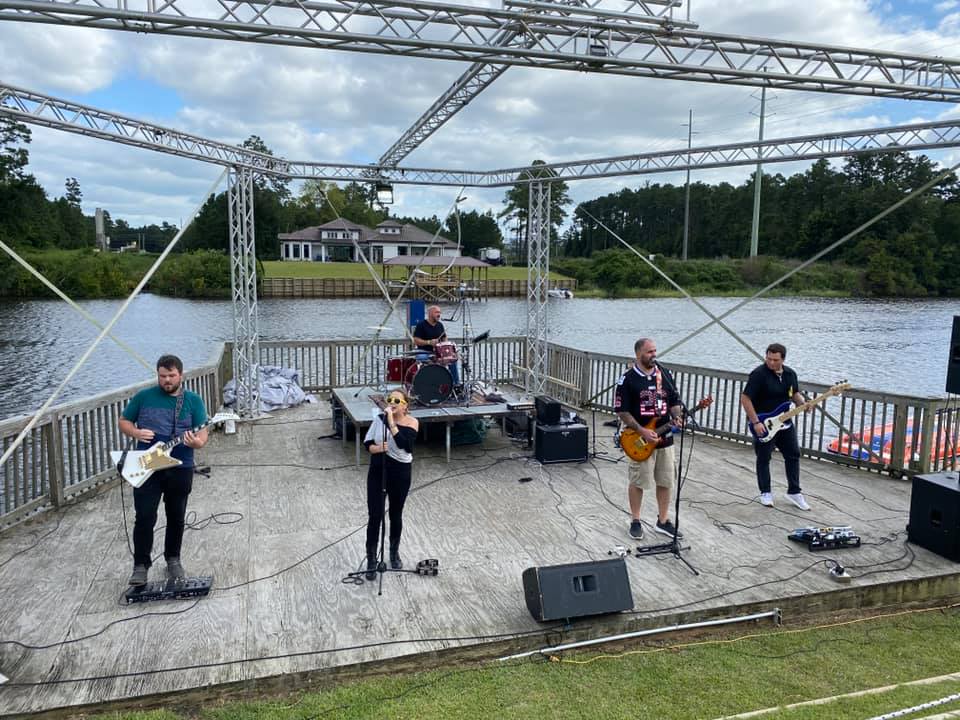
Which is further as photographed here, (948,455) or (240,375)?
(240,375)

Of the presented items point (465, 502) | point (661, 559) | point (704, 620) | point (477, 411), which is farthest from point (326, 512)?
point (704, 620)

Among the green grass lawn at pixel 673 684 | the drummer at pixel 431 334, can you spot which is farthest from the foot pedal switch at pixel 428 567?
the drummer at pixel 431 334

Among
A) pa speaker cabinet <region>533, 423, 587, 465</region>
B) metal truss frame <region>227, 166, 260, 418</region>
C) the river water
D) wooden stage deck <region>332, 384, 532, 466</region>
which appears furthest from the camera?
the river water

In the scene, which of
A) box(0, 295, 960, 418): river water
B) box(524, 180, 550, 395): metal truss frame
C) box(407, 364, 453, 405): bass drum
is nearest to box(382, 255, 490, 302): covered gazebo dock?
box(524, 180, 550, 395): metal truss frame

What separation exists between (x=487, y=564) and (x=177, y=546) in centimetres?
221

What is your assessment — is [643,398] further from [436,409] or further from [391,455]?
[436,409]

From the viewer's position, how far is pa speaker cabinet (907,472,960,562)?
521 centimetres

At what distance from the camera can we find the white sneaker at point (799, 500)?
20.7 ft

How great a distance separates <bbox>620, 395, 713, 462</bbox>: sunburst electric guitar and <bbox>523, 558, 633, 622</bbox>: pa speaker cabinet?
126cm

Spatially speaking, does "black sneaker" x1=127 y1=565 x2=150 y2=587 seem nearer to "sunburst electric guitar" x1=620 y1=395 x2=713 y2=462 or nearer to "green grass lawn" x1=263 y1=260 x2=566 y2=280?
"sunburst electric guitar" x1=620 y1=395 x2=713 y2=462

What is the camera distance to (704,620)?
4367 millimetres

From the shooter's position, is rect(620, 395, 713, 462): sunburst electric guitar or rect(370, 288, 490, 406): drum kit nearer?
rect(620, 395, 713, 462): sunburst electric guitar

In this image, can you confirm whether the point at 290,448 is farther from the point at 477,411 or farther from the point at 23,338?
the point at 23,338

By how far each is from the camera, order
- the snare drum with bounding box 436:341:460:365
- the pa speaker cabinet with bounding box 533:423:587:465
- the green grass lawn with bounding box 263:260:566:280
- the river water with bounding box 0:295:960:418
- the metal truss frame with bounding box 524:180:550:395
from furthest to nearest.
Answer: the green grass lawn with bounding box 263:260:566:280 → the river water with bounding box 0:295:960:418 → the metal truss frame with bounding box 524:180:550:395 → the snare drum with bounding box 436:341:460:365 → the pa speaker cabinet with bounding box 533:423:587:465
